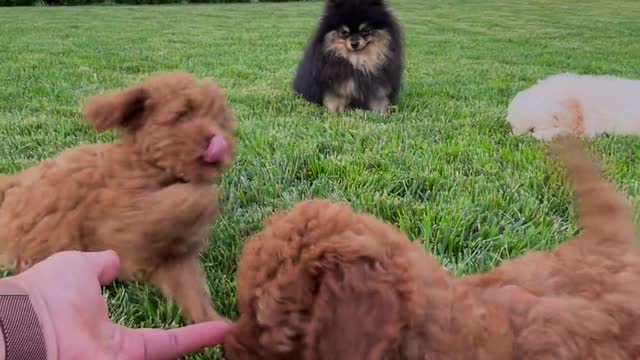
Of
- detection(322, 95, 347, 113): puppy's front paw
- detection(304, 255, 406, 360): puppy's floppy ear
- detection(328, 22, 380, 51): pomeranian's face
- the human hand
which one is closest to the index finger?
the human hand

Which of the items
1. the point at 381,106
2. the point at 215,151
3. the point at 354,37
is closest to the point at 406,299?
the point at 215,151

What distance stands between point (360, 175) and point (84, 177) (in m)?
1.54

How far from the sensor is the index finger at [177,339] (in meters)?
2.03

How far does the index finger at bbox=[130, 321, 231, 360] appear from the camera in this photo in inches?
80.0

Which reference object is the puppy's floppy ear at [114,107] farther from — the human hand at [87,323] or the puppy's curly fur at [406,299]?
the puppy's curly fur at [406,299]

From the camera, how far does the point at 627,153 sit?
4.50 metres

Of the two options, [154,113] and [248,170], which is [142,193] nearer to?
[154,113]

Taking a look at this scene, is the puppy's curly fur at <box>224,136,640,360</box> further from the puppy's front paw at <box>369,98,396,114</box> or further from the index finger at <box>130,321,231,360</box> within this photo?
the puppy's front paw at <box>369,98,396,114</box>

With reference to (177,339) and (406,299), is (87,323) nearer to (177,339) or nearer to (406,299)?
(177,339)

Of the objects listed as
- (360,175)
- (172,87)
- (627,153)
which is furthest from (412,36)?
(172,87)

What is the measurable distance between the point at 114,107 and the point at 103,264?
0.65 m

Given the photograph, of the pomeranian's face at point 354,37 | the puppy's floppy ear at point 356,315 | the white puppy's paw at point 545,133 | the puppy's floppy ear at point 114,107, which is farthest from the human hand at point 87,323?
the pomeranian's face at point 354,37

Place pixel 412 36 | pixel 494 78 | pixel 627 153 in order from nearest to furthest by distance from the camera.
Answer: pixel 627 153, pixel 494 78, pixel 412 36

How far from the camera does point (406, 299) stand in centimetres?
165
